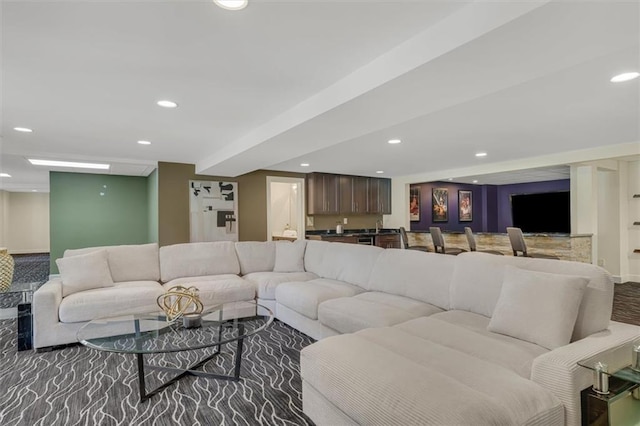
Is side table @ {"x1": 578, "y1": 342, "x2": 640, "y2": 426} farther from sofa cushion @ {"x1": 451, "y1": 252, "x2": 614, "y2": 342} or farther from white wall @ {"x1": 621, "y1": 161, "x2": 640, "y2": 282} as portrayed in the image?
white wall @ {"x1": 621, "y1": 161, "x2": 640, "y2": 282}

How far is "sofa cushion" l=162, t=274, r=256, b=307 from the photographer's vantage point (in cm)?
363

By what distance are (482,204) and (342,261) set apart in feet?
24.9

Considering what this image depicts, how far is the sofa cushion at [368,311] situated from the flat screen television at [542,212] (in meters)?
6.83

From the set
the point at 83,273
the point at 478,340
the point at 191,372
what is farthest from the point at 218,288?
the point at 478,340

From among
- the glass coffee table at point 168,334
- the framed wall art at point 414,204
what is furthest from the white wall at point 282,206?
the glass coffee table at point 168,334

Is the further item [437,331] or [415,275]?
[415,275]

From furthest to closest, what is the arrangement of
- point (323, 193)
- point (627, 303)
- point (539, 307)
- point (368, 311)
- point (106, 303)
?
point (323, 193) < point (627, 303) < point (106, 303) < point (368, 311) < point (539, 307)

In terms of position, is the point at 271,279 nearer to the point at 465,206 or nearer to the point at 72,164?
the point at 72,164

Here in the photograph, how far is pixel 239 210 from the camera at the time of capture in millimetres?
6492

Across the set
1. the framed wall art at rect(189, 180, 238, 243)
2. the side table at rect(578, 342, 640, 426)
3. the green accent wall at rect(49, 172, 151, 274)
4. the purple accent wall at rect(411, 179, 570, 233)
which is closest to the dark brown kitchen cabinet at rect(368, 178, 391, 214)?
the purple accent wall at rect(411, 179, 570, 233)

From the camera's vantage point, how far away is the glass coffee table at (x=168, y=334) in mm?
2209

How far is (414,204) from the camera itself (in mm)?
8844

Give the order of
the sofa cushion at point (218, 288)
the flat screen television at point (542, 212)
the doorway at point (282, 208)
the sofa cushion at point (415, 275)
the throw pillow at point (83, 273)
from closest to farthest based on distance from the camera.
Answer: the sofa cushion at point (415, 275), the throw pillow at point (83, 273), the sofa cushion at point (218, 288), the flat screen television at point (542, 212), the doorway at point (282, 208)

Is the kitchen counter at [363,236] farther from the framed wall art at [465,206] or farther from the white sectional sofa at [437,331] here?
the white sectional sofa at [437,331]
